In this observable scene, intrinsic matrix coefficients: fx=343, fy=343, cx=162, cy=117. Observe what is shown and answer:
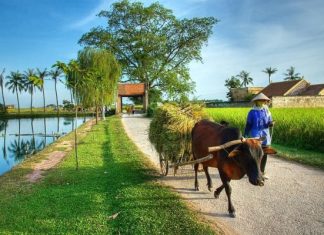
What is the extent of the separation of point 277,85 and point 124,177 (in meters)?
50.5

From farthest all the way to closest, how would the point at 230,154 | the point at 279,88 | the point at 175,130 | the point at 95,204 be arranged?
1. the point at 279,88
2. the point at 175,130
3. the point at 95,204
4. the point at 230,154

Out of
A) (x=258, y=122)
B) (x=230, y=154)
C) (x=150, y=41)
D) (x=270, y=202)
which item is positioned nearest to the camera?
(x=230, y=154)

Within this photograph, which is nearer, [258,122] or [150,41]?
[258,122]

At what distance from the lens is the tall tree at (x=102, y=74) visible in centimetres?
2836

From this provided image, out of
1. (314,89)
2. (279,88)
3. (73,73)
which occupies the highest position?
A: (279,88)

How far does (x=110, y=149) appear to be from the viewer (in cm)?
1377

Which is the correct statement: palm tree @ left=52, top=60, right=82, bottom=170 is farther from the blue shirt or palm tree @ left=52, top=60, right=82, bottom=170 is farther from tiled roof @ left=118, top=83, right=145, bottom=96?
tiled roof @ left=118, top=83, right=145, bottom=96

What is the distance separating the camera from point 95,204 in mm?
6402

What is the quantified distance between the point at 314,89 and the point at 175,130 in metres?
49.3

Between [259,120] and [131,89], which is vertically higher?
[131,89]

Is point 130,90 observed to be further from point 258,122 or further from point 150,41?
point 258,122

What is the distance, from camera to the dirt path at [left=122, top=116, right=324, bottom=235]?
5.12m

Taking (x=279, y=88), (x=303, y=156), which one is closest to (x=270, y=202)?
(x=303, y=156)

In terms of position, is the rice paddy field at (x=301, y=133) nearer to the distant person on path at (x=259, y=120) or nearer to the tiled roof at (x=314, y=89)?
the distant person on path at (x=259, y=120)
